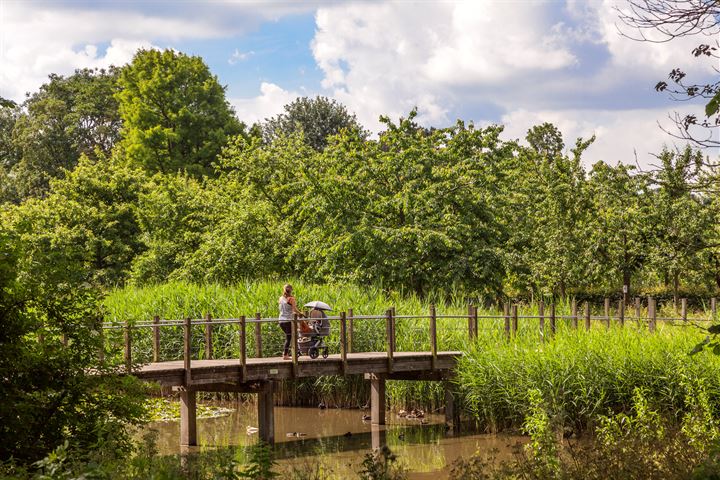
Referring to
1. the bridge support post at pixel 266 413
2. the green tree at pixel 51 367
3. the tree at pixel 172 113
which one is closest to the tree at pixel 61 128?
the tree at pixel 172 113

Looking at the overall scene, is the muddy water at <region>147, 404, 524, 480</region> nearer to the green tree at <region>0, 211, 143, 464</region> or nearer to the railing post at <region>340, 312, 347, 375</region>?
the railing post at <region>340, 312, 347, 375</region>

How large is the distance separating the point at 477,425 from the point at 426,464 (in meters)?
2.85

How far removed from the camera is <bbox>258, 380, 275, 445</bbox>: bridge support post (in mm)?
19438

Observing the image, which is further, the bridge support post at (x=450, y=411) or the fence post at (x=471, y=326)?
the fence post at (x=471, y=326)

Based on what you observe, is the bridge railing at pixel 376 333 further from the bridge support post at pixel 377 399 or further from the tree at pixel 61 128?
the tree at pixel 61 128

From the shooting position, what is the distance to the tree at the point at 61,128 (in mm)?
58875

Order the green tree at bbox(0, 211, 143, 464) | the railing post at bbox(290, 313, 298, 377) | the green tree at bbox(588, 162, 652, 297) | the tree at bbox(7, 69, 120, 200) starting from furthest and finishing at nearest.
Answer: the tree at bbox(7, 69, 120, 200)
the green tree at bbox(588, 162, 652, 297)
the railing post at bbox(290, 313, 298, 377)
the green tree at bbox(0, 211, 143, 464)

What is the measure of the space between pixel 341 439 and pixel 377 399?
5.96 ft

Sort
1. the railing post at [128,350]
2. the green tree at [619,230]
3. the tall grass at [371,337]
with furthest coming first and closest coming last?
the green tree at [619,230]
the tall grass at [371,337]
the railing post at [128,350]

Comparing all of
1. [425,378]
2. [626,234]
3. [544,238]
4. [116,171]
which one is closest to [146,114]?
[116,171]

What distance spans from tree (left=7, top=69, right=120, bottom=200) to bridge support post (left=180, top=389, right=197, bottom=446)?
131 ft

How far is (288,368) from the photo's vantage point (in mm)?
19766

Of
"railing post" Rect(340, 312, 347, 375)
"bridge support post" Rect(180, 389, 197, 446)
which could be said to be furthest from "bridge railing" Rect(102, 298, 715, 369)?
"bridge support post" Rect(180, 389, 197, 446)

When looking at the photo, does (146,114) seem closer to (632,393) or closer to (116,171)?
(116,171)
